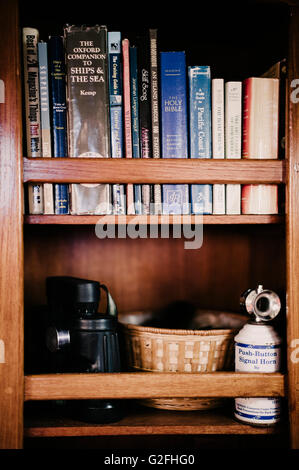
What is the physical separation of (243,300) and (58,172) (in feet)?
1.78

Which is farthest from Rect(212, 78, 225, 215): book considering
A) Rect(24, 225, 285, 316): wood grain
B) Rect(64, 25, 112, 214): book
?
Rect(24, 225, 285, 316): wood grain

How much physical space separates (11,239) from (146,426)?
53cm

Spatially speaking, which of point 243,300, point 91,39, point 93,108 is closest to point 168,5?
point 91,39

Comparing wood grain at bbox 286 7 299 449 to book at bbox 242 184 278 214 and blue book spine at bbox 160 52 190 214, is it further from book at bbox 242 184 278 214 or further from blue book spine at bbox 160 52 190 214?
blue book spine at bbox 160 52 190 214

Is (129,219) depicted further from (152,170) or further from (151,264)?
(151,264)

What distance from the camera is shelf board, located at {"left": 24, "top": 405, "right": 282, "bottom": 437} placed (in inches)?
42.3

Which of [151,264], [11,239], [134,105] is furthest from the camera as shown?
[151,264]

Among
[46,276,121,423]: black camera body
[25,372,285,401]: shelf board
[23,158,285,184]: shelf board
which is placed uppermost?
[23,158,285,184]: shelf board

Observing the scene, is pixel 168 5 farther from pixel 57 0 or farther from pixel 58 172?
pixel 58 172

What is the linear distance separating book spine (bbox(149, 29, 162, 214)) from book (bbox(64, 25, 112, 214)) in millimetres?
112

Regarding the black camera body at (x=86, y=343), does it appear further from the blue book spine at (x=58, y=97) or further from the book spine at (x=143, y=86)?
the book spine at (x=143, y=86)

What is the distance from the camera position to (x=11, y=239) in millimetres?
1030

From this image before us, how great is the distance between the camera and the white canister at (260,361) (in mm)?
1103

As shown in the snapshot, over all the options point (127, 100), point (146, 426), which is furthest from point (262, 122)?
point (146, 426)
